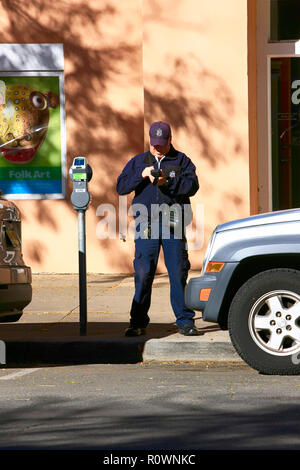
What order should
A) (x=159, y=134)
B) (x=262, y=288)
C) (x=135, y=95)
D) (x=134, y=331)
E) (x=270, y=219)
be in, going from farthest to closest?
(x=135, y=95) < (x=134, y=331) < (x=159, y=134) < (x=270, y=219) < (x=262, y=288)

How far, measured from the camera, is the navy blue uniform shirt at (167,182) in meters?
9.13

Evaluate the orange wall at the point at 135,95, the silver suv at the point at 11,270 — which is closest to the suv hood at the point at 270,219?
the silver suv at the point at 11,270

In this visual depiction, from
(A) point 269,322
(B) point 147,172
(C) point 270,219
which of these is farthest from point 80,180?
(A) point 269,322

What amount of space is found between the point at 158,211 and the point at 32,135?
17.8 ft

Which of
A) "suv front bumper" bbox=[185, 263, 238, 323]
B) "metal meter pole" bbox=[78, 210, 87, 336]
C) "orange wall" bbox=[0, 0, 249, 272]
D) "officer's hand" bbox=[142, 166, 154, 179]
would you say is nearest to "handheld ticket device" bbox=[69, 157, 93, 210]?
"metal meter pole" bbox=[78, 210, 87, 336]

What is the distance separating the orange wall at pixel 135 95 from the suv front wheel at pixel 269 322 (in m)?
6.01

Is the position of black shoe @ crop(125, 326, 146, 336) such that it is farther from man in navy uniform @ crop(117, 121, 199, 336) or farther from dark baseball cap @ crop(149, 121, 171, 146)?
dark baseball cap @ crop(149, 121, 171, 146)

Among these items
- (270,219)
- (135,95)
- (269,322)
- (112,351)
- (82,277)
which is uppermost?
(135,95)

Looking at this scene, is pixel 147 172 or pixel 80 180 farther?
pixel 80 180

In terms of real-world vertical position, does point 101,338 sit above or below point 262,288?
below

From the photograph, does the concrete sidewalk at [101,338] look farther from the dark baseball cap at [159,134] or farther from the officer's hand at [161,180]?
the dark baseball cap at [159,134]

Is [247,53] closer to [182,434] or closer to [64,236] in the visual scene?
[64,236]

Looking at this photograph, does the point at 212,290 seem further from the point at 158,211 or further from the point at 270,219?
the point at 158,211

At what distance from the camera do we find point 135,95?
555 inches
